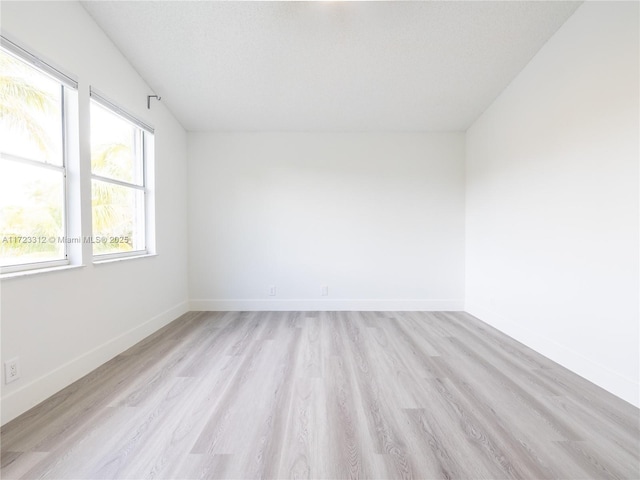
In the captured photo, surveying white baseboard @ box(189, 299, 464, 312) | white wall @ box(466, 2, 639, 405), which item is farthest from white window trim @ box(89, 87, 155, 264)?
white wall @ box(466, 2, 639, 405)

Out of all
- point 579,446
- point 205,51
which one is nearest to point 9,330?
point 205,51

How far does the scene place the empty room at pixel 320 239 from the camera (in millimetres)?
1528

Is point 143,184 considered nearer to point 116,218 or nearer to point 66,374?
point 116,218

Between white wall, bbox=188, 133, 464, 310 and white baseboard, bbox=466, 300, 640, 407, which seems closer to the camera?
white baseboard, bbox=466, 300, 640, 407

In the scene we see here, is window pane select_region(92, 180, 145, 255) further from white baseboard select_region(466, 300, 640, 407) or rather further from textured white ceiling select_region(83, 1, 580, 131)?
white baseboard select_region(466, 300, 640, 407)

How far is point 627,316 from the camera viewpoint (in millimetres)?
1873

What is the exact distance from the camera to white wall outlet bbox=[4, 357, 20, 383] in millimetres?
1578

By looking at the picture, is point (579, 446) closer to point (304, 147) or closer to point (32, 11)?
point (304, 147)

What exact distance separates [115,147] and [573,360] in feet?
14.7

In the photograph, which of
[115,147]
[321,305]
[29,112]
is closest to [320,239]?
[321,305]

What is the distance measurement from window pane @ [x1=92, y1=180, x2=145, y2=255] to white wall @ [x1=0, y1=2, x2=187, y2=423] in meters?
0.19

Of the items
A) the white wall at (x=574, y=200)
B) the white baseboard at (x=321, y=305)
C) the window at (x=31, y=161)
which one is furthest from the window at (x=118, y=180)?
the white wall at (x=574, y=200)

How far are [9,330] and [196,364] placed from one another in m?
1.16

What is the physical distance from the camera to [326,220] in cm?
389
